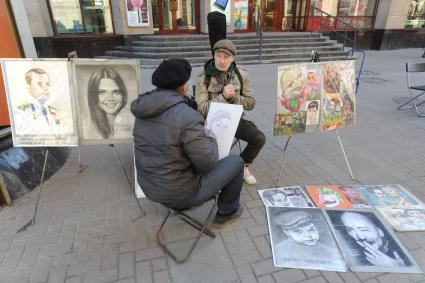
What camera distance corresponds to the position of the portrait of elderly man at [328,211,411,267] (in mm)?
2182

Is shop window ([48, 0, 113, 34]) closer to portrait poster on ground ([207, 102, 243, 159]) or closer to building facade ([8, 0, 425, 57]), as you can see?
building facade ([8, 0, 425, 57])

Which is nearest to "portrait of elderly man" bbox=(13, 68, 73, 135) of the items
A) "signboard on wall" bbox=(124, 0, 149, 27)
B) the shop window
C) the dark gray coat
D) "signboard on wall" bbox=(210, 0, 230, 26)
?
the dark gray coat

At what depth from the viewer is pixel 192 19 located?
39.3 feet

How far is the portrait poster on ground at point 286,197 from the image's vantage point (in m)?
2.83

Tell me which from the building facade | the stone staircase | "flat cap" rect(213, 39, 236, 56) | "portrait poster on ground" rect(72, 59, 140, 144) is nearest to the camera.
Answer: "portrait poster on ground" rect(72, 59, 140, 144)

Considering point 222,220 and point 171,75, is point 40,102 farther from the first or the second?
→ point 222,220

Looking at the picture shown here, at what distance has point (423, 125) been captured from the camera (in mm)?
4852

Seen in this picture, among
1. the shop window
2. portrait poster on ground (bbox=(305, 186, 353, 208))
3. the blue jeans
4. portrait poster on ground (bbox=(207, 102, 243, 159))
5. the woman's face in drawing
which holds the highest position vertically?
the shop window

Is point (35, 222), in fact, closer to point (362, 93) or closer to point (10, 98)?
point (10, 98)

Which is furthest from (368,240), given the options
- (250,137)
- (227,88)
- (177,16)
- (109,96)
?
(177,16)

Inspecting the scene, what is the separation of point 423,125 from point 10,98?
583 cm

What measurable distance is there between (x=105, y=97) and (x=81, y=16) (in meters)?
9.61

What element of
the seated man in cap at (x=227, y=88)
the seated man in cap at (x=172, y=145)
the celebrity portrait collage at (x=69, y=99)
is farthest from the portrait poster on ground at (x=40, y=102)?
the seated man in cap at (x=227, y=88)

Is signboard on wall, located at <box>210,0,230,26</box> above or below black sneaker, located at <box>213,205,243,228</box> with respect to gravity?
above
